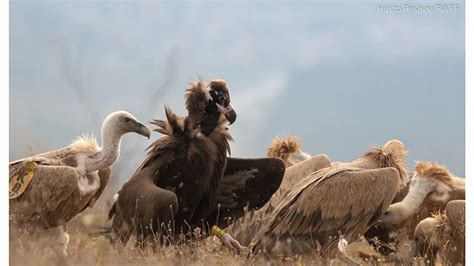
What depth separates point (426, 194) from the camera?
10289mm

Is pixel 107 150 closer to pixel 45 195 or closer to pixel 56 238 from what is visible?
pixel 45 195

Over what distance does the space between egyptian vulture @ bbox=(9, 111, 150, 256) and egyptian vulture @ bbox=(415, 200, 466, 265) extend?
2719 mm

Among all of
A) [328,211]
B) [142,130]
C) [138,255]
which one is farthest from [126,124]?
[328,211]

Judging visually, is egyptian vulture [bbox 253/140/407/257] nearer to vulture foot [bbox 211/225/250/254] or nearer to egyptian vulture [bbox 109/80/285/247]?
vulture foot [bbox 211/225/250/254]

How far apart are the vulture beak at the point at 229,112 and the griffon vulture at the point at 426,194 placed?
174 cm

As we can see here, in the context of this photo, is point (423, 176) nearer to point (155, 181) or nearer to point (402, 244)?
point (402, 244)

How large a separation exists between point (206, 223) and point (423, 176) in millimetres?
2171

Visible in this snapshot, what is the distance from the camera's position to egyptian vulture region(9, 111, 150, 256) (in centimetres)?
909

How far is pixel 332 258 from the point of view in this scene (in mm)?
9148

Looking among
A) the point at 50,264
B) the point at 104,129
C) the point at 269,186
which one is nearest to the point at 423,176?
the point at 269,186

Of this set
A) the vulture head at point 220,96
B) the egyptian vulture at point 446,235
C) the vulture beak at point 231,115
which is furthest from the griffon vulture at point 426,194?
the vulture head at point 220,96

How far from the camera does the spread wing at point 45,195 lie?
9070mm

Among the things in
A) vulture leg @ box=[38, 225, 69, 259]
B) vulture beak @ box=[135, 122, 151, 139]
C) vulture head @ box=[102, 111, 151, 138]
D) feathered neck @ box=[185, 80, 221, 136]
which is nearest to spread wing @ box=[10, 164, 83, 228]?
vulture leg @ box=[38, 225, 69, 259]

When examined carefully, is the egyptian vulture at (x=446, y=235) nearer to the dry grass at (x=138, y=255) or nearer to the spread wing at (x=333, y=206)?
the dry grass at (x=138, y=255)
